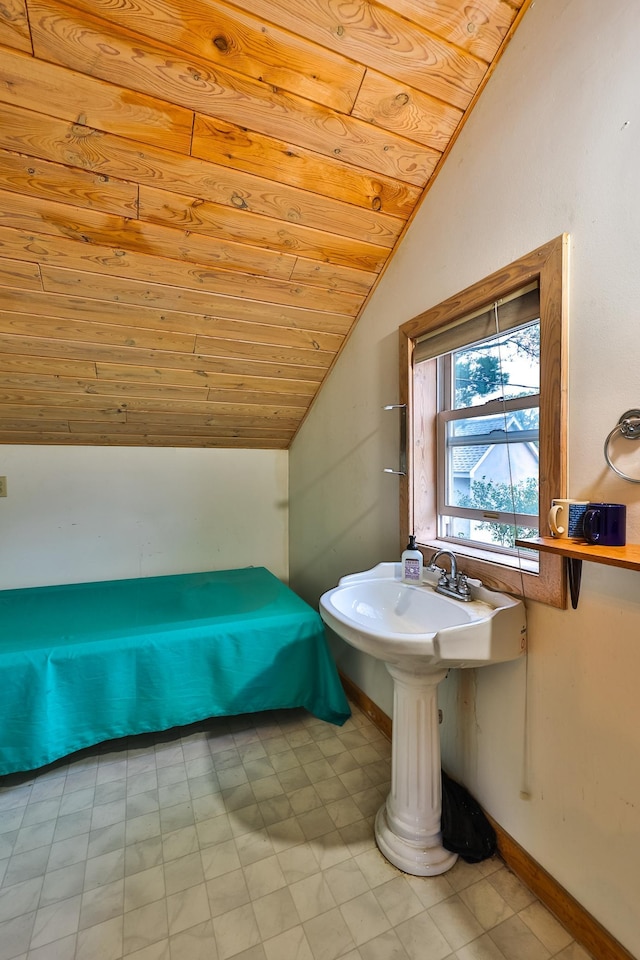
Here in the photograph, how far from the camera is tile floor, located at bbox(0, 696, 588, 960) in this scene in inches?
43.1

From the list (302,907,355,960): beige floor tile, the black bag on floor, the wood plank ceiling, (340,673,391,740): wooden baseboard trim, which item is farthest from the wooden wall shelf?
the wood plank ceiling

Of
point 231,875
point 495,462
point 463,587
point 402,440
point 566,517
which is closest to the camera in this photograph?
point 566,517

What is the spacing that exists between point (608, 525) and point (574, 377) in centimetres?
40

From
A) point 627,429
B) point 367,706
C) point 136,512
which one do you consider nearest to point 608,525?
point 627,429

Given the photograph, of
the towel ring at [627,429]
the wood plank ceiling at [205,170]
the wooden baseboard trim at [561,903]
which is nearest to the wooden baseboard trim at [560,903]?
the wooden baseboard trim at [561,903]

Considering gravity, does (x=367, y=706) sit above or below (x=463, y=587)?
below

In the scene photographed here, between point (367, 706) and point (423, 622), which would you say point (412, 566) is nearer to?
point (423, 622)

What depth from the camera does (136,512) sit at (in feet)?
9.36

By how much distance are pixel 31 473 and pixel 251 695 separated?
6.37 ft

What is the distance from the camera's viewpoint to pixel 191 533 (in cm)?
299

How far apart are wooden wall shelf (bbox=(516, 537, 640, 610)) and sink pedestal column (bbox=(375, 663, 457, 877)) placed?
511mm

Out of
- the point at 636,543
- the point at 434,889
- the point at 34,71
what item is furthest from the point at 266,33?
the point at 434,889

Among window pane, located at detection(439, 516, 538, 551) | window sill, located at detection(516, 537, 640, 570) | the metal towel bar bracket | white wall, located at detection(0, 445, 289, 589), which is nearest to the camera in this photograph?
window sill, located at detection(516, 537, 640, 570)

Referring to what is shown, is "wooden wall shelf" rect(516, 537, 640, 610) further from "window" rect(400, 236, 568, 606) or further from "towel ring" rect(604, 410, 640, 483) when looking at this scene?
"towel ring" rect(604, 410, 640, 483)
